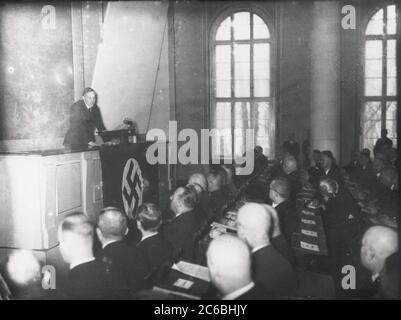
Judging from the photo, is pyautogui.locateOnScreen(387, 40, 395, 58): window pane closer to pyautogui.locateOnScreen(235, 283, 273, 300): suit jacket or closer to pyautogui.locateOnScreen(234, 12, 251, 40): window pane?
pyautogui.locateOnScreen(234, 12, 251, 40): window pane

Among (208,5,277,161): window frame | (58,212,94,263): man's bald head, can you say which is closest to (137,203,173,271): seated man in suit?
(58,212,94,263): man's bald head

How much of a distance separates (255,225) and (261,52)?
10.4 metres

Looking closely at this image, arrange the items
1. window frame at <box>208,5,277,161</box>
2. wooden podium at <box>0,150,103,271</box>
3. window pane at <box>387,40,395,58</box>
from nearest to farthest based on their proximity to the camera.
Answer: wooden podium at <box>0,150,103,271</box> < window pane at <box>387,40,395,58</box> < window frame at <box>208,5,277,161</box>

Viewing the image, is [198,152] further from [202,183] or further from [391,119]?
[202,183]

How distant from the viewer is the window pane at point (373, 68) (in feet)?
38.7

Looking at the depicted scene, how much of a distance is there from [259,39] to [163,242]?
10.1 metres

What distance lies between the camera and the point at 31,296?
7.89 ft

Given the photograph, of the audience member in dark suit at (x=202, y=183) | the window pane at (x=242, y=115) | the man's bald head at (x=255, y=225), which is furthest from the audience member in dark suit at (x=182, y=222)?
the window pane at (x=242, y=115)

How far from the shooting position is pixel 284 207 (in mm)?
4145

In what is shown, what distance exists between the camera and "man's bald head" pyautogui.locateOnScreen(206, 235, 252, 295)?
210 centimetres

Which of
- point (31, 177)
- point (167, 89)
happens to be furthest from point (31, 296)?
point (167, 89)

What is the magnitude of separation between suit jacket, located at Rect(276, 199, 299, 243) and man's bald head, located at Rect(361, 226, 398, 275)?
4.01 feet

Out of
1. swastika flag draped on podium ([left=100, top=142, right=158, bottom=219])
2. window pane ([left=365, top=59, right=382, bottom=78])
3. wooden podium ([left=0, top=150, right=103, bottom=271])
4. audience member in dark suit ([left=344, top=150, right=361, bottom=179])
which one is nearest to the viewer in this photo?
wooden podium ([left=0, top=150, right=103, bottom=271])
